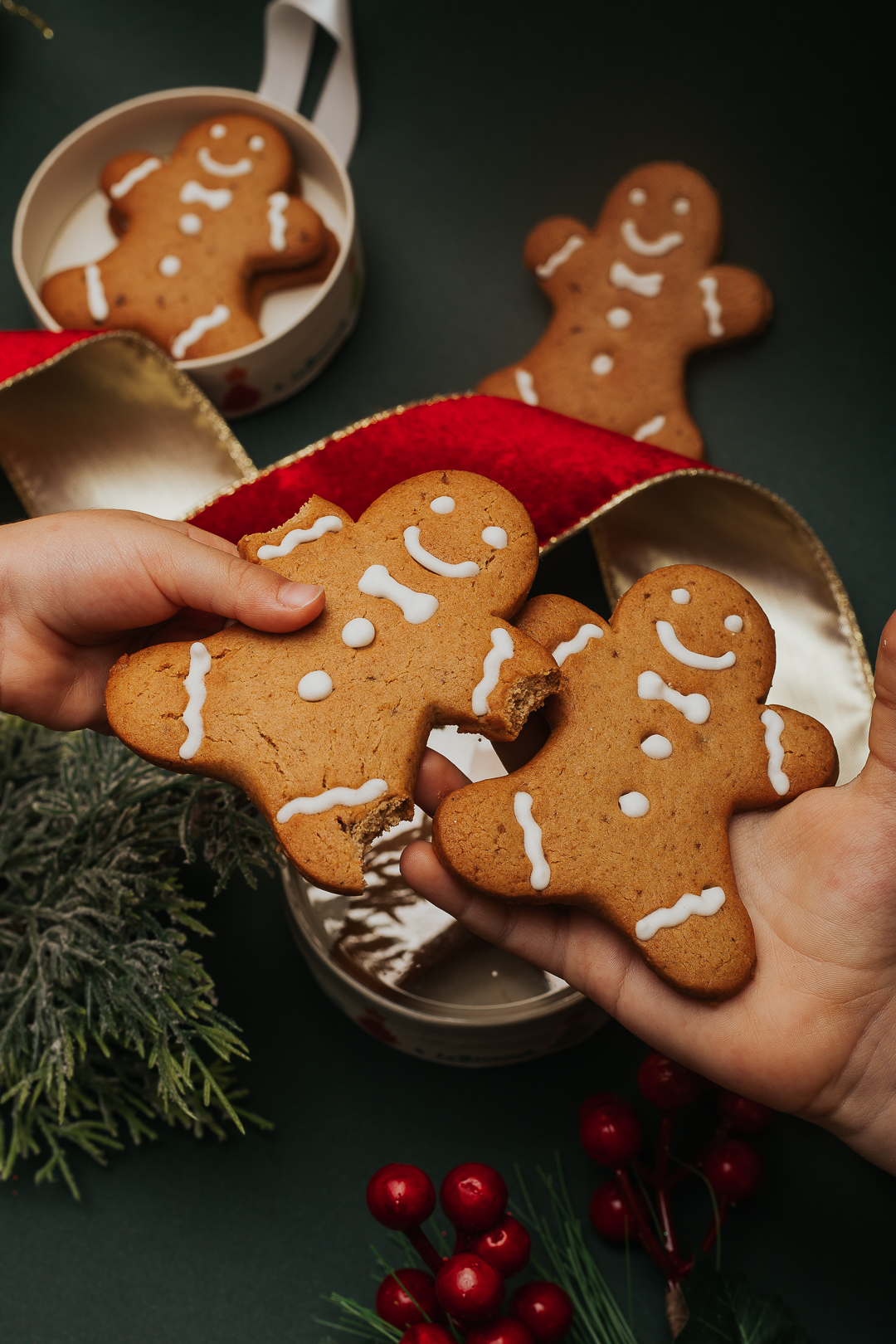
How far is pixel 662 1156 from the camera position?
4.00 ft

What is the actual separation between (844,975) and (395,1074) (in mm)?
662

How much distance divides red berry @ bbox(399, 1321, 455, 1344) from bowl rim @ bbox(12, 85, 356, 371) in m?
1.23

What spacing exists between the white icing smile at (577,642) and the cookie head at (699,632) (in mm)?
29

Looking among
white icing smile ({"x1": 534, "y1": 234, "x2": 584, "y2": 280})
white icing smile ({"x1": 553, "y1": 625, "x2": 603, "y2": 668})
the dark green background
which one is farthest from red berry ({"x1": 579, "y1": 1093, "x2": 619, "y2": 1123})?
white icing smile ({"x1": 534, "y1": 234, "x2": 584, "y2": 280})

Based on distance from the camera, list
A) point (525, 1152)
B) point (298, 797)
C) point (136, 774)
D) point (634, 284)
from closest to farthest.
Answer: point (298, 797) → point (136, 774) → point (525, 1152) → point (634, 284)

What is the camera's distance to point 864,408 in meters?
1.65

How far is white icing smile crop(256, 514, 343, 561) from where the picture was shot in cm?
99

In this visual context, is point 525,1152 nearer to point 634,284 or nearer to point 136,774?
point 136,774

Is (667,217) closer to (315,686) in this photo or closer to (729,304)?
(729,304)

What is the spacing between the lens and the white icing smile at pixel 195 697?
91 cm

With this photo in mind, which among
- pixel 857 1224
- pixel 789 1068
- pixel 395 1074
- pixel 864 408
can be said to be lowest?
pixel 857 1224

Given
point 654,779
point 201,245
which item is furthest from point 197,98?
point 654,779

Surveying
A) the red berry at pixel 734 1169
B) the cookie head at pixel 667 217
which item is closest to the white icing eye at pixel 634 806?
the red berry at pixel 734 1169

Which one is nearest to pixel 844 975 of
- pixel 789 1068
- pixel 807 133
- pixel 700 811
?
pixel 789 1068
